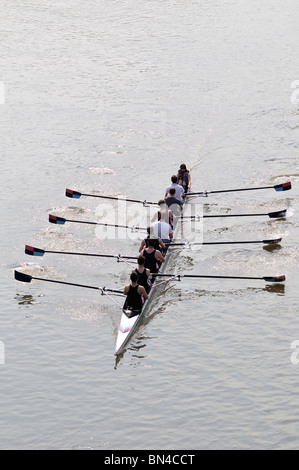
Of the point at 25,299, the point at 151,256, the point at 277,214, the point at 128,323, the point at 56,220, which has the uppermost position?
the point at 277,214

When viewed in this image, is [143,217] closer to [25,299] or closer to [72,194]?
[72,194]

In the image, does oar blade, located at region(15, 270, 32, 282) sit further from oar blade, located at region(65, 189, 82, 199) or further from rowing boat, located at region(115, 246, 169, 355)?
oar blade, located at region(65, 189, 82, 199)

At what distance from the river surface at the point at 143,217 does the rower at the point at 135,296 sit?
72cm

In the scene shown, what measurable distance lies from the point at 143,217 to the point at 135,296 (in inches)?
341

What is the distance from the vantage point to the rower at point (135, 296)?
1858cm

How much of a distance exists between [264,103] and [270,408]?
3014 cm

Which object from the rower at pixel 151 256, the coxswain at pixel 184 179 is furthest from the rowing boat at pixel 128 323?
the coxswain at pixel 184 179

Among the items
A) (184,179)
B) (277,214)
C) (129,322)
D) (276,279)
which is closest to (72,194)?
(184,179)

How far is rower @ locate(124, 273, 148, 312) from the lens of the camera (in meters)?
18.6

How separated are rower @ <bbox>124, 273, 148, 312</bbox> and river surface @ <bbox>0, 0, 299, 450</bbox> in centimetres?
72

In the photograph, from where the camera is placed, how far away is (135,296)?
18.6m

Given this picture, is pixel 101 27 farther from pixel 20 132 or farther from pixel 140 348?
pixel 140 348

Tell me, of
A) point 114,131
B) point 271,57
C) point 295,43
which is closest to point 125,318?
point 114,131

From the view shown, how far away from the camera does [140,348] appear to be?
58.5 ft
